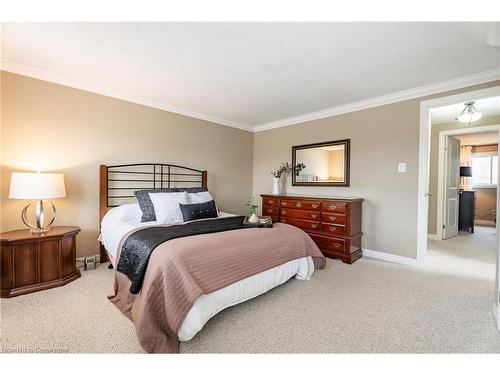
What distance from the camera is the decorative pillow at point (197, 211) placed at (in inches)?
110

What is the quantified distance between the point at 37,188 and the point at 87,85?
4.72 ft

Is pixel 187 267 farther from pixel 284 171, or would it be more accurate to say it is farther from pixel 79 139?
pixel 284 171

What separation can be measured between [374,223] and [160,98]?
362cm

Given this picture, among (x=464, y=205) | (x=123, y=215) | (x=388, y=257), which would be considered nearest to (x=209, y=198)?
(x=123, y=215)

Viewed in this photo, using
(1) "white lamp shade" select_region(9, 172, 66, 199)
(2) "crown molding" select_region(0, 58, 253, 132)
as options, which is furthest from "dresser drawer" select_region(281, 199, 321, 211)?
(1) "white lamp shade" select_region(9, 172, 66, 199)

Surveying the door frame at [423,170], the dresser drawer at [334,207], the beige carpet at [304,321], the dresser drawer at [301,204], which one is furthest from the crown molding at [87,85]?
the door frame at [423,170]

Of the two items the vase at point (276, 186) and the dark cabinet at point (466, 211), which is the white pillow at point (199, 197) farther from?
the dark cabinet at point (466, 211)

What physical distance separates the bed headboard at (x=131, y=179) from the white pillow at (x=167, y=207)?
2.16 ft

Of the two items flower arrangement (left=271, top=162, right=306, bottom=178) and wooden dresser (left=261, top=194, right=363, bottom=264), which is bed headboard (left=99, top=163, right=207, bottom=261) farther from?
wooden dresser (left=261, top=194, right=363, bottom=264)

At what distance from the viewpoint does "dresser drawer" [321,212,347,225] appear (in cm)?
314

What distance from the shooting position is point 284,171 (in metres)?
4.43

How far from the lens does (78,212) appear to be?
2.87 m

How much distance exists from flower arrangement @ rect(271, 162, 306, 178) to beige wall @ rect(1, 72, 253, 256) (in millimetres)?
1426
